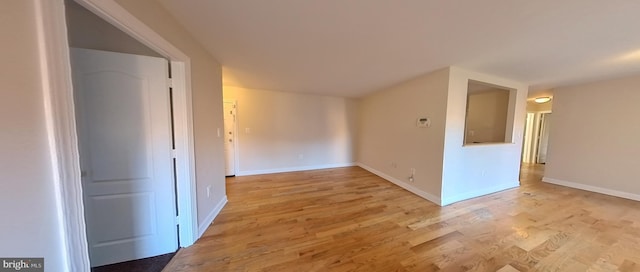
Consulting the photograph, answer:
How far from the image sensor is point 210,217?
2.47 metres

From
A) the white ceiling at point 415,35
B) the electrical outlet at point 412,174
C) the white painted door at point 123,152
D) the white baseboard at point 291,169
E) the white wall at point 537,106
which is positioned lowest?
the white baseboard at point 291,169

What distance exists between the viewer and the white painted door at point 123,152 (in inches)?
60.9

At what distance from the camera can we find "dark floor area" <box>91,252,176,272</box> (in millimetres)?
1676

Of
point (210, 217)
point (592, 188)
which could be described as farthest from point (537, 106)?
point (210, 217)

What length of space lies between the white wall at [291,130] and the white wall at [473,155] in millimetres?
3040

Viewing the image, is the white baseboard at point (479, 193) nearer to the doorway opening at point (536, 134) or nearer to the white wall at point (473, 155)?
the white wall at point (473, 155)

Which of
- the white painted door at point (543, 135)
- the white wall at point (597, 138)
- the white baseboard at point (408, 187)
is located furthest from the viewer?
the white painted door at point (543, 135)

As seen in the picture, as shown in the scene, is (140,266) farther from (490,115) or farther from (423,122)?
(490,115)

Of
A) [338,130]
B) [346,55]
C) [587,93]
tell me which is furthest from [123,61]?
[587,93]

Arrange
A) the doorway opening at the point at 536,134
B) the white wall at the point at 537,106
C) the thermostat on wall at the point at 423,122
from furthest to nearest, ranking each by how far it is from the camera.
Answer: the doorway opening at the point at 536,134
the white wall at the point at 537,106
the thermostat on wall at the point at 423,122

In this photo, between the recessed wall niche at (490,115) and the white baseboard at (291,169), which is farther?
the white baseboard at (291,169)

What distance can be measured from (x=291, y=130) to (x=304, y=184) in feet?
5.34

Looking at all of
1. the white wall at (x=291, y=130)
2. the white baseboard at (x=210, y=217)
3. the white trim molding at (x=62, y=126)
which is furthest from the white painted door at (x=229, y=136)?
the white trim molding at (x=62, y=126)

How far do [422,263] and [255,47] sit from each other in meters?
2.80
